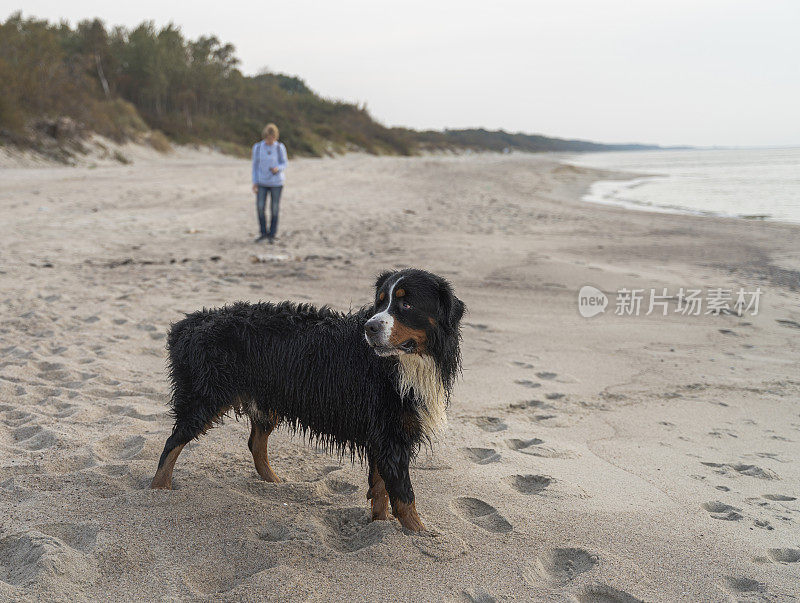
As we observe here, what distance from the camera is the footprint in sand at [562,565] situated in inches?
100

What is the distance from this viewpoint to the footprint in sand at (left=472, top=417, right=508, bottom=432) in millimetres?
4082

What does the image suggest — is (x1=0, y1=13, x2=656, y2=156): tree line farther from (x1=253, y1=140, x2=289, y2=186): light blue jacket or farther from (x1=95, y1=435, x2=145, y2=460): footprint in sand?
(x1=95, y1=435, x2=145, y2=460): footprint in sand

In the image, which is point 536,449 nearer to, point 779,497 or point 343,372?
point 779,497

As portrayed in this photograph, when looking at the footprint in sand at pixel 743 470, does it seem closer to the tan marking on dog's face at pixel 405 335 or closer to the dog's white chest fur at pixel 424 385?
the dog's white chest fur at pixel 424 385

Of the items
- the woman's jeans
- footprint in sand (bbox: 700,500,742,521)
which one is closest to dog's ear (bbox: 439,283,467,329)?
footprint in sand (bbox: 700,500,742,521)

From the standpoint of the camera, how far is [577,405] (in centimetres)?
454

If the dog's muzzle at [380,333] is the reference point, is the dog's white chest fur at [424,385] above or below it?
below

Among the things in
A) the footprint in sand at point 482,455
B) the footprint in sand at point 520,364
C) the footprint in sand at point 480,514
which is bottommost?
the footprint in sand at point 480,514

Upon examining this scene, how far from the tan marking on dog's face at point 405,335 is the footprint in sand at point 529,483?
1.08 m

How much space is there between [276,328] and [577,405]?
2.51 m

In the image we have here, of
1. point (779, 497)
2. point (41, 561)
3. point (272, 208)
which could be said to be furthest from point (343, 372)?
point (272, 208)

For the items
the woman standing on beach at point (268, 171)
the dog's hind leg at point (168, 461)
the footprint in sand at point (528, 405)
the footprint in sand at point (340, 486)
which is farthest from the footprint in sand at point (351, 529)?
the woman standing on beach at point (268, 171)

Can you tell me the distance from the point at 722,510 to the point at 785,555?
414 millimetres

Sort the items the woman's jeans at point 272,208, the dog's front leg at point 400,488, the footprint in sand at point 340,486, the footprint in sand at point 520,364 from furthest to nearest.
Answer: the woman's jeans at point 272,208 → the footprint in sand at point 520,364 → the footprint in sand at point 340,486 → the dog's front leg at point 400,488
